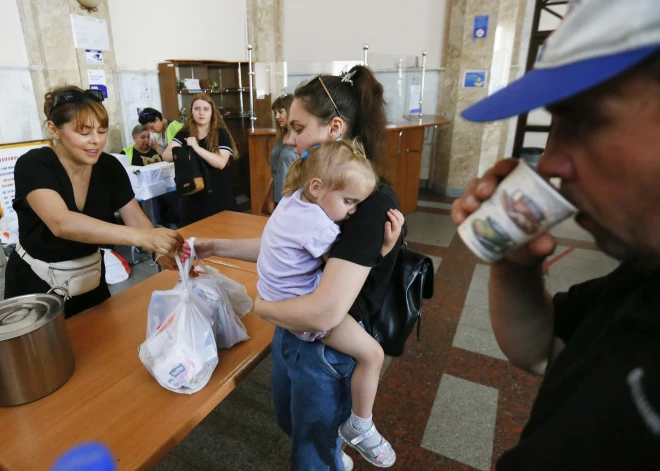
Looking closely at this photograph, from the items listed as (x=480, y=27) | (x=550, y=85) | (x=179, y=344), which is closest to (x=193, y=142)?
(x=179, y=344)

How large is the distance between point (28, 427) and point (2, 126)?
4029 millimetres

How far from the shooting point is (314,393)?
1.14 m

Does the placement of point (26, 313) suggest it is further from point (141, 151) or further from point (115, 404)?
point (141, 151)

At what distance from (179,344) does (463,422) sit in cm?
163

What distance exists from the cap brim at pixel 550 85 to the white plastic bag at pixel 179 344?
0.91 meters

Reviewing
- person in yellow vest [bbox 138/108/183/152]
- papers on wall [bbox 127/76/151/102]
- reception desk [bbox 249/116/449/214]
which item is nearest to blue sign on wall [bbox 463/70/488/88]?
reception desk [bbox 249/116/449/214]

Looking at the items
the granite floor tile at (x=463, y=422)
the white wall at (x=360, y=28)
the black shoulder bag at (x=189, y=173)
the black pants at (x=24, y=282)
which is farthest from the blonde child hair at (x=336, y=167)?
the white wall at (x=360, y=28)

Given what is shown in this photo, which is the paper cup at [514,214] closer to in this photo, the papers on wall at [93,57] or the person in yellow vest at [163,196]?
the person in yellow vest at [163,196]

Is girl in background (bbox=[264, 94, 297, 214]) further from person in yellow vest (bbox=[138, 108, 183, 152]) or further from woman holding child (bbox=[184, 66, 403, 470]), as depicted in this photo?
person in yellow vest (bbox=[138, 108, 183, 152])

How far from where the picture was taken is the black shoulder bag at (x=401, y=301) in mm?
1227

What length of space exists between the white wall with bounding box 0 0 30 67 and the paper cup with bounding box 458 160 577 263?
15.9 ft

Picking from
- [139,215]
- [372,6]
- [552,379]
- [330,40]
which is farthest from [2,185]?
[372,6]

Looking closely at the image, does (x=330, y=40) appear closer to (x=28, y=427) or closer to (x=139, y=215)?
(x=139, y=215)

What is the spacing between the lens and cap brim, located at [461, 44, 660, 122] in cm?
35
